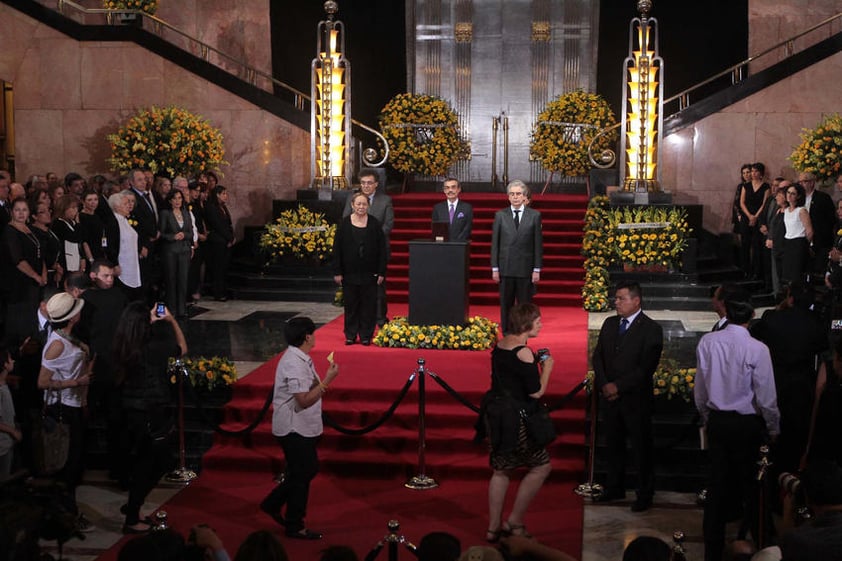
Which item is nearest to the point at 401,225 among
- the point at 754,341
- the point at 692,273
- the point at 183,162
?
the point at 183,162

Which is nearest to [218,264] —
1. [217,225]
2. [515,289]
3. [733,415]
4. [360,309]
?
[217,225]

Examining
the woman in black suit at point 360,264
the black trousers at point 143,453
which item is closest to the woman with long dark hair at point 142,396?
the black trousers at point 143,453

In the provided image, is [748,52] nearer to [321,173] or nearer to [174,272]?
[321,173]

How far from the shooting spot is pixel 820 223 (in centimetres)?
1370

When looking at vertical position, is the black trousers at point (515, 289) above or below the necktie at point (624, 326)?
above

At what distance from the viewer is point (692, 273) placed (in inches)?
593

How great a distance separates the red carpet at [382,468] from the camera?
7.96 meters

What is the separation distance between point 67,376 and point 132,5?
11957 millimetres

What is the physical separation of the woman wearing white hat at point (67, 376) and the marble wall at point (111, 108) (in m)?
10.1

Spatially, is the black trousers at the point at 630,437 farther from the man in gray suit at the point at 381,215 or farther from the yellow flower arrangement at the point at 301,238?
the yellow flower arrangement at the point at 301,238

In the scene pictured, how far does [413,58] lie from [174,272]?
9.28 metres

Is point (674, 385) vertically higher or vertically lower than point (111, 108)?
lower

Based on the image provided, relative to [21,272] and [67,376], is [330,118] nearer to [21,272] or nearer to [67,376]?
[21,272]

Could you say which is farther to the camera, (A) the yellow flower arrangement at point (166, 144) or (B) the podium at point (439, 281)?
(A) the yellow flower arrangement at point (166, 144)
